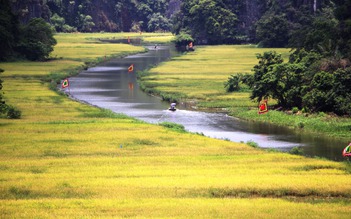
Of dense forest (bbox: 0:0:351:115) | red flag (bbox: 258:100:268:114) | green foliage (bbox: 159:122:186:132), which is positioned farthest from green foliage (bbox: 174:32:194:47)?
green foliage (bbox: 159:122:186:132)

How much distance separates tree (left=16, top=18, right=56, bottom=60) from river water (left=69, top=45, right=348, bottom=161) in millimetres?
9169

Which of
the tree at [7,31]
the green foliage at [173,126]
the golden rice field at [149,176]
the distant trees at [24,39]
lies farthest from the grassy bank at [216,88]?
the tree at [7,31]

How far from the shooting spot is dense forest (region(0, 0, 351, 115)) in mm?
46469

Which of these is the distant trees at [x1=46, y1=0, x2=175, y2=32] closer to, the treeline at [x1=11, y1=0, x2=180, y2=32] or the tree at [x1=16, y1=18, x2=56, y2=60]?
the treeline at [x1=11, y1=0, x2=180, y2=32]

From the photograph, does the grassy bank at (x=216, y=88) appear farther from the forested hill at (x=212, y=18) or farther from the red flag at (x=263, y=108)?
the forested hill at (x=212, y=18)

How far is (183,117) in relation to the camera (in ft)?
153

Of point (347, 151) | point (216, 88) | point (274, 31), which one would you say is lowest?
point (216, 88)

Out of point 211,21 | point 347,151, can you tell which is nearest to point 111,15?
point 211,21

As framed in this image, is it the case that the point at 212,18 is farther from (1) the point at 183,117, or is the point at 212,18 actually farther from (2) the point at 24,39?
(1) the point at 183,117

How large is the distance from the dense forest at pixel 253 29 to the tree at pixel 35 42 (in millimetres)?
115

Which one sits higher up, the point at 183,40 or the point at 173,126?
the point at 173,126

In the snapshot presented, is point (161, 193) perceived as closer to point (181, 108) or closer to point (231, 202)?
point (231, 202)

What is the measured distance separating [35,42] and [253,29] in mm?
46611

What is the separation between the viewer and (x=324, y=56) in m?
51.5
